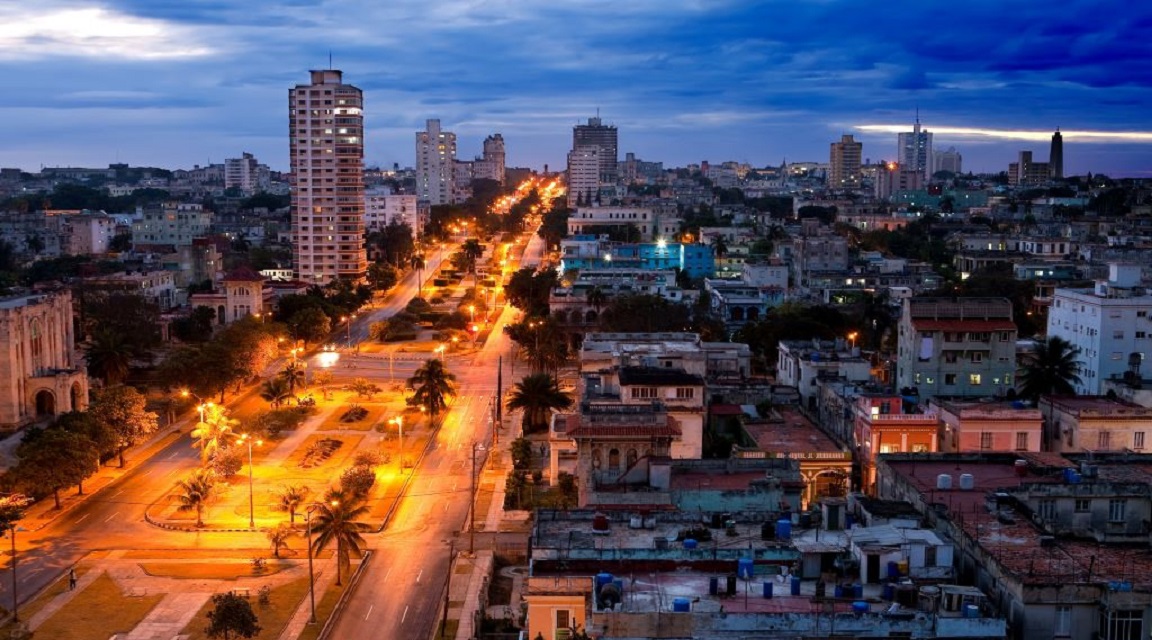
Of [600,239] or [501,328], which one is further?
[600,239]

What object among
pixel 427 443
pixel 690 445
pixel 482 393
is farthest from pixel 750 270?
pixel 690 445

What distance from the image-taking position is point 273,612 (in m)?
44.0

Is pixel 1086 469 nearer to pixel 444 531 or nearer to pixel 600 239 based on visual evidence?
pixel 444 531

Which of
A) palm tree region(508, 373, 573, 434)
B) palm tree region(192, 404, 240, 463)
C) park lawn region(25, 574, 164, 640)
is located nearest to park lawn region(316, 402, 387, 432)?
palm tree region(508, 373, 573, 434)

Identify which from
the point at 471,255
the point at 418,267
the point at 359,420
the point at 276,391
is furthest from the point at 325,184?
the point at 359,420

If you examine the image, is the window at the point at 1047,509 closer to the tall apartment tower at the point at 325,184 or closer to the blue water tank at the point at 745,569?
the blue water tank at the point at 745,569

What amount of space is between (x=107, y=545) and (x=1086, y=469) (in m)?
39.0

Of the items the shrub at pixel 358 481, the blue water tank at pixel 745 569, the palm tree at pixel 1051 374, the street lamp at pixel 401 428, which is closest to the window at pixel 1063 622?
the blue water tank at pixel 745 569

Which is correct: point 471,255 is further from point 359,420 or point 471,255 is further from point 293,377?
point 359,420

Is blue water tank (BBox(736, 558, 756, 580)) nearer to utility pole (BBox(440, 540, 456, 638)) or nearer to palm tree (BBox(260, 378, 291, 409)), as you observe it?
utility pole (BBox(440, 540, 456, 638))

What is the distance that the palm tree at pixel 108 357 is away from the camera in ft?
272

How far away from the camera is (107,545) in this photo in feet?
169

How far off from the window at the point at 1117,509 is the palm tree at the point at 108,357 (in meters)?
67.6

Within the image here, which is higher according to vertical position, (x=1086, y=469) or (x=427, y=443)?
(x=1086, y=469)
